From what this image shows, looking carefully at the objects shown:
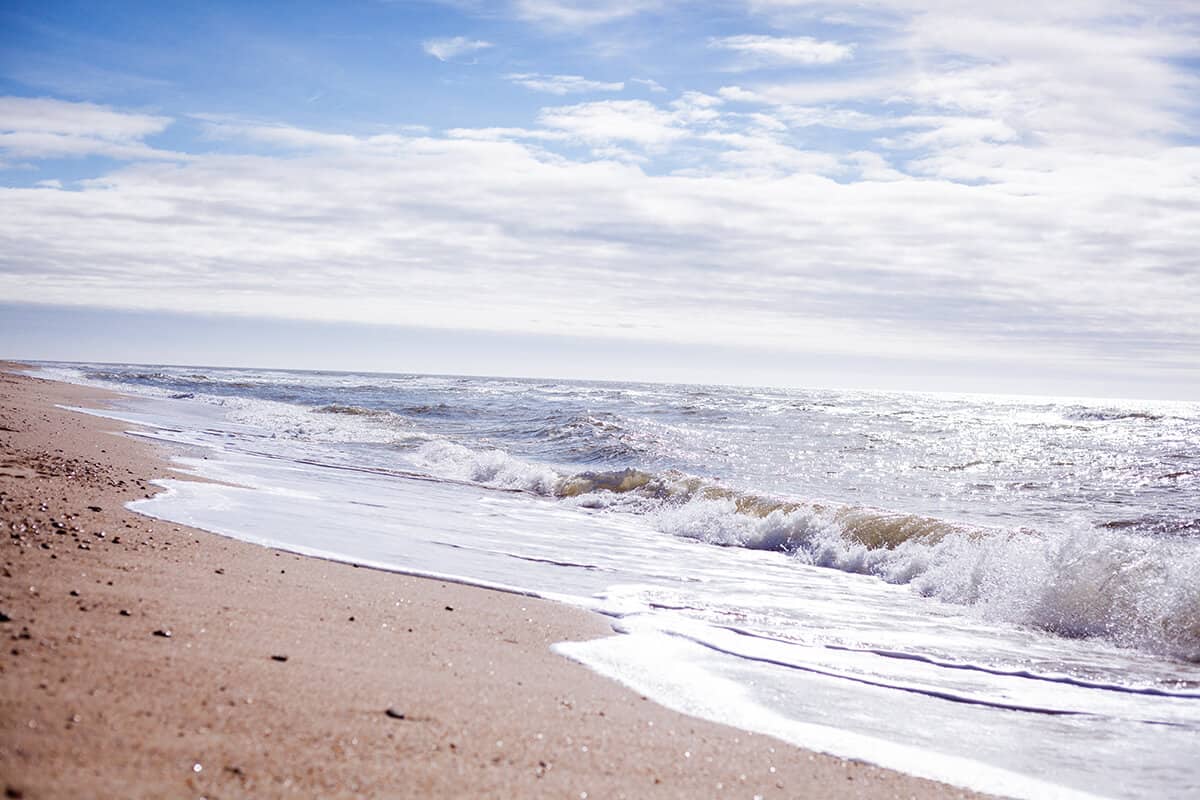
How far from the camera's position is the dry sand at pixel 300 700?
230 centimetres

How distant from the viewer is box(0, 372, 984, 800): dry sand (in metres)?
2.30

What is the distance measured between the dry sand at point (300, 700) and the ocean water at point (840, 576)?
1.62 feet

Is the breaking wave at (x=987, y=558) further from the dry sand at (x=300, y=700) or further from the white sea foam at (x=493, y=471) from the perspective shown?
the dry sand at (x=300, y=700)

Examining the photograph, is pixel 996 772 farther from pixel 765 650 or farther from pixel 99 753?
pixel 99 753

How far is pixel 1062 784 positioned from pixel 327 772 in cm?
287

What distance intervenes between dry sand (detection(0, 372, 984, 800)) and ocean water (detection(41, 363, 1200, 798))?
0.49m

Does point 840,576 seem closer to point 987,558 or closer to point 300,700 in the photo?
point 987,558

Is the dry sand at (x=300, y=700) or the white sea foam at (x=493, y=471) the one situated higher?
the dry sand at (x=300, y=700)

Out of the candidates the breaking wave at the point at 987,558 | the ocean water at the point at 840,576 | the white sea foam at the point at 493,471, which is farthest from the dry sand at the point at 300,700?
→ the white sea foam at the point at 493,471

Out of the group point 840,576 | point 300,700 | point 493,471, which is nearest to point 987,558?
point 840,576

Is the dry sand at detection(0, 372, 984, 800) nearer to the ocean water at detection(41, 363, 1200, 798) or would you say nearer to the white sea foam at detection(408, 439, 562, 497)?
the ocean water at detection(41, 363, 1200, 798)

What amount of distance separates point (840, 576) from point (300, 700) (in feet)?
22.9

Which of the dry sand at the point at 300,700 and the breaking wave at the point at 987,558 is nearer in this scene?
the dry sand at the point at 300,700

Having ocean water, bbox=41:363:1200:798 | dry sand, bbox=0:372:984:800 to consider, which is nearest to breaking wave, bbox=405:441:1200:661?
ocean water, bbox=41:363:1200:798
